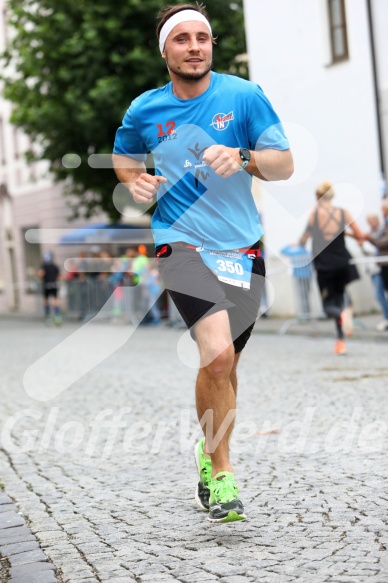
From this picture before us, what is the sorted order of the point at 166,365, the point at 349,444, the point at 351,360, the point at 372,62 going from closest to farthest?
1. the point at 349,444
2. the point at 351,360
3. the point at 166,365
4. the point at 372,62

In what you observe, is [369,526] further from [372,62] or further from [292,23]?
[292,23]

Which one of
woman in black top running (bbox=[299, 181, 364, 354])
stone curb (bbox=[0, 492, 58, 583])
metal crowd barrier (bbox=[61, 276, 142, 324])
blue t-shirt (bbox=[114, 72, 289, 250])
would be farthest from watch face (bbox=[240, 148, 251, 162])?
metal crowd barrier (bbox=[61, 276, 142, 324])

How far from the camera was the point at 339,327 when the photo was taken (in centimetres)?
1316

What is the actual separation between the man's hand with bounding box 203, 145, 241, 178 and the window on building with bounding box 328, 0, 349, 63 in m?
17.0

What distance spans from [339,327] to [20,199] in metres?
Answer: 29.2

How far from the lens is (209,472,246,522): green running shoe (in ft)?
14.8

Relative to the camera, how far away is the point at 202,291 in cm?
468

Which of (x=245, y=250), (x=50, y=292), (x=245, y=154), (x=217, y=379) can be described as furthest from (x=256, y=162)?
(x=50, y=292)

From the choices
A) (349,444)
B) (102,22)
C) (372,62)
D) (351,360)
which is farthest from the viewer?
(102,22)

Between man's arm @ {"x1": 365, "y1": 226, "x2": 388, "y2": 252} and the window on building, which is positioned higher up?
the window on building

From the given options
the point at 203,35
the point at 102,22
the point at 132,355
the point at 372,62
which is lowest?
the point at 132,355

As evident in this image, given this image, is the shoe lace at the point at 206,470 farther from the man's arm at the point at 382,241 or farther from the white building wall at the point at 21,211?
the white building wall at the point at 21,211

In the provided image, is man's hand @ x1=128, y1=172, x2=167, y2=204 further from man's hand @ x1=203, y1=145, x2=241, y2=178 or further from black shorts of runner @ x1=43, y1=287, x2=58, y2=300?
black shorts of runner @ x1=43, y1=287, x2=58, y2=300

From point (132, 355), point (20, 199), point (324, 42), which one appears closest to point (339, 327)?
point (132, 355)
